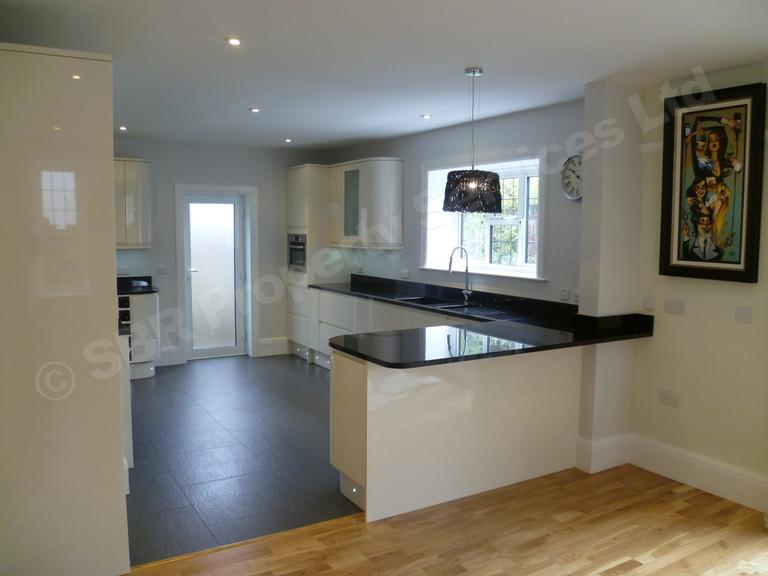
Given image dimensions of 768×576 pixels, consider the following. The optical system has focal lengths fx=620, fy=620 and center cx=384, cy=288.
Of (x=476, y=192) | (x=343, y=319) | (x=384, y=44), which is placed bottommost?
(x=343, y=319)

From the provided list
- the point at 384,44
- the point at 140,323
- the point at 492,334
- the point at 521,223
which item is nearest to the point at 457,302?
the point at 521,223

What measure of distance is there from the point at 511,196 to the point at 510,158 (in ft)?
1.06

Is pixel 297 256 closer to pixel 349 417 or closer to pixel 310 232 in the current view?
pixel 310 232

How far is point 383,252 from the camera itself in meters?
6.68

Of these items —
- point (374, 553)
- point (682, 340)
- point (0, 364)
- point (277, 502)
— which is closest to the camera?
point (0, 364)

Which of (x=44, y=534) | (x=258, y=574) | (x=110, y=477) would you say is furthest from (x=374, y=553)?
(x=44, y=534)

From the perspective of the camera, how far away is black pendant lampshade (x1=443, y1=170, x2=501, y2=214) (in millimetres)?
3510

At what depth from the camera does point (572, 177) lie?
14.5ft

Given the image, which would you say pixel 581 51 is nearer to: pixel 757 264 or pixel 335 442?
pixel 757 264

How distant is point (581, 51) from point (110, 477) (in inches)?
120

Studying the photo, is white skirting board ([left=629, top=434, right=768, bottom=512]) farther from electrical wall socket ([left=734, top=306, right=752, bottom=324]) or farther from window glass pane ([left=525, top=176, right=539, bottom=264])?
window glass pane ([left=525, top=176, right=539, bottom=264])

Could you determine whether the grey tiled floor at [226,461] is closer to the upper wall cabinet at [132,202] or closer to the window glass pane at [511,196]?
the upper wall cabinet at [132,202]

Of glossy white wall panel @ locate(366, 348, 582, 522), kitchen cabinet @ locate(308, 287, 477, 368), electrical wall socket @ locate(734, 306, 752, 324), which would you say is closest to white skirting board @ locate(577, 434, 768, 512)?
glossy white wall panel @ locate(366, 348, 582, 522)

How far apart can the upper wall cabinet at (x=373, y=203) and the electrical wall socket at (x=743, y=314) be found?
3404 millimetres
